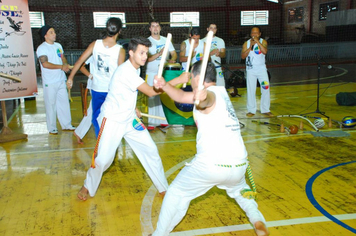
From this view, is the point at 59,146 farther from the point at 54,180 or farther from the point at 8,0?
the point at 8,0

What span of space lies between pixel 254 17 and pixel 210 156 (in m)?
27.7

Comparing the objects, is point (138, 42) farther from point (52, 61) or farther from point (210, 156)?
point (52, 61)

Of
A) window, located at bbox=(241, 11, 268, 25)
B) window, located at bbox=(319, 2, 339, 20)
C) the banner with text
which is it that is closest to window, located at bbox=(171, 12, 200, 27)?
window, located at bbox=(241, 11, 268, 25)

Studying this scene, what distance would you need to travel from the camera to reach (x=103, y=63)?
5.68 metres

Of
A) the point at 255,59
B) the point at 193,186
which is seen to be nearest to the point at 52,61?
the point at 255,59

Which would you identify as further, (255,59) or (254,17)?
(254,17)

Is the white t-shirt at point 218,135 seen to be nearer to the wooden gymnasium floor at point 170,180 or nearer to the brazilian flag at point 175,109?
the wooden gymnasium floor at point 170,180

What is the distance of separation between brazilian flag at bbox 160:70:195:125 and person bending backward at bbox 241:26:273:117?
2.03 meters

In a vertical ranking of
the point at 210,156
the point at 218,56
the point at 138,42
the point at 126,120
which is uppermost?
the point at 138,42

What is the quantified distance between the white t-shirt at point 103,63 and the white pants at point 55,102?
2.31m

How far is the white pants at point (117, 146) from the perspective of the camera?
14.1ft

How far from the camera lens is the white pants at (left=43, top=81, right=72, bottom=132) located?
7.75 meters

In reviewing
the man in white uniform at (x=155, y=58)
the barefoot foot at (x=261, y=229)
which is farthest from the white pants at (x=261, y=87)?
the barefoot foot at (x=261, y=229)

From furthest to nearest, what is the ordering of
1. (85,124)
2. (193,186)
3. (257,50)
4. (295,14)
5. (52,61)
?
(295,14) < (257,50) < (52,61) < (85,124) < (193,186)
